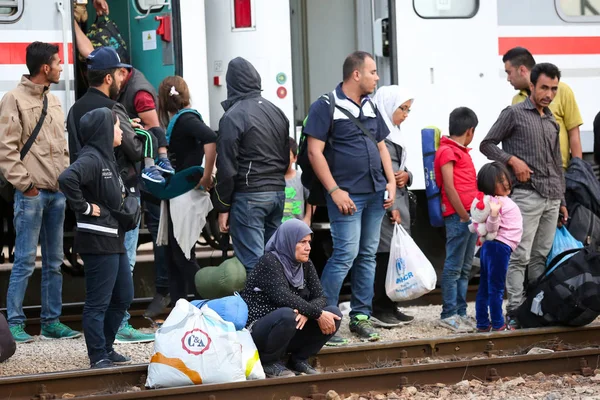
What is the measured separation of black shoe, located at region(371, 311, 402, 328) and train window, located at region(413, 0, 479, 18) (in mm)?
2620

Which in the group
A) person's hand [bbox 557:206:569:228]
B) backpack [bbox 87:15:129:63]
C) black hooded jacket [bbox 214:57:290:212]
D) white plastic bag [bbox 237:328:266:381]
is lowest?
white plastic bag [bbox 237:328:266:381]

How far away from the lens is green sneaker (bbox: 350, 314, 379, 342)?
7.66m

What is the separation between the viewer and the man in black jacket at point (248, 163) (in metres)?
7.39

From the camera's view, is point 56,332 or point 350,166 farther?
point 56,332

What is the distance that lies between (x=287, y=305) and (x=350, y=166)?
1.64m

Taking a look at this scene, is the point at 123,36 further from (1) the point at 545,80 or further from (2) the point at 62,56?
(1) the point at 545,80

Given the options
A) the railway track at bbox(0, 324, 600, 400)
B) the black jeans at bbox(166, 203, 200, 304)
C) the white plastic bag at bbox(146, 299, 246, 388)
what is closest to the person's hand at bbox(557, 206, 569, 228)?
the railway track at bbox(0, 324, 600, 400)

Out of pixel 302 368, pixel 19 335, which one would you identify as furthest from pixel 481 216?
pixel 19 335

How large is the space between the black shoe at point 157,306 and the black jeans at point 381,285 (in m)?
1.70

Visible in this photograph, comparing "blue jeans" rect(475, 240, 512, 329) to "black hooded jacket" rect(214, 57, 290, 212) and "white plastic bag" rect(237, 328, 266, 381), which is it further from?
"white plastic bag" rect(237, 328, 266, 381)

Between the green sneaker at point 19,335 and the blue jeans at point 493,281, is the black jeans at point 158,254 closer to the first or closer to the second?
the green sneaker at point 19,335

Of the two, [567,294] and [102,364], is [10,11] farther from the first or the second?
[567,294]

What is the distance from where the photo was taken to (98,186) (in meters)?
6.46

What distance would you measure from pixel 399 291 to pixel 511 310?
850 millimetres
